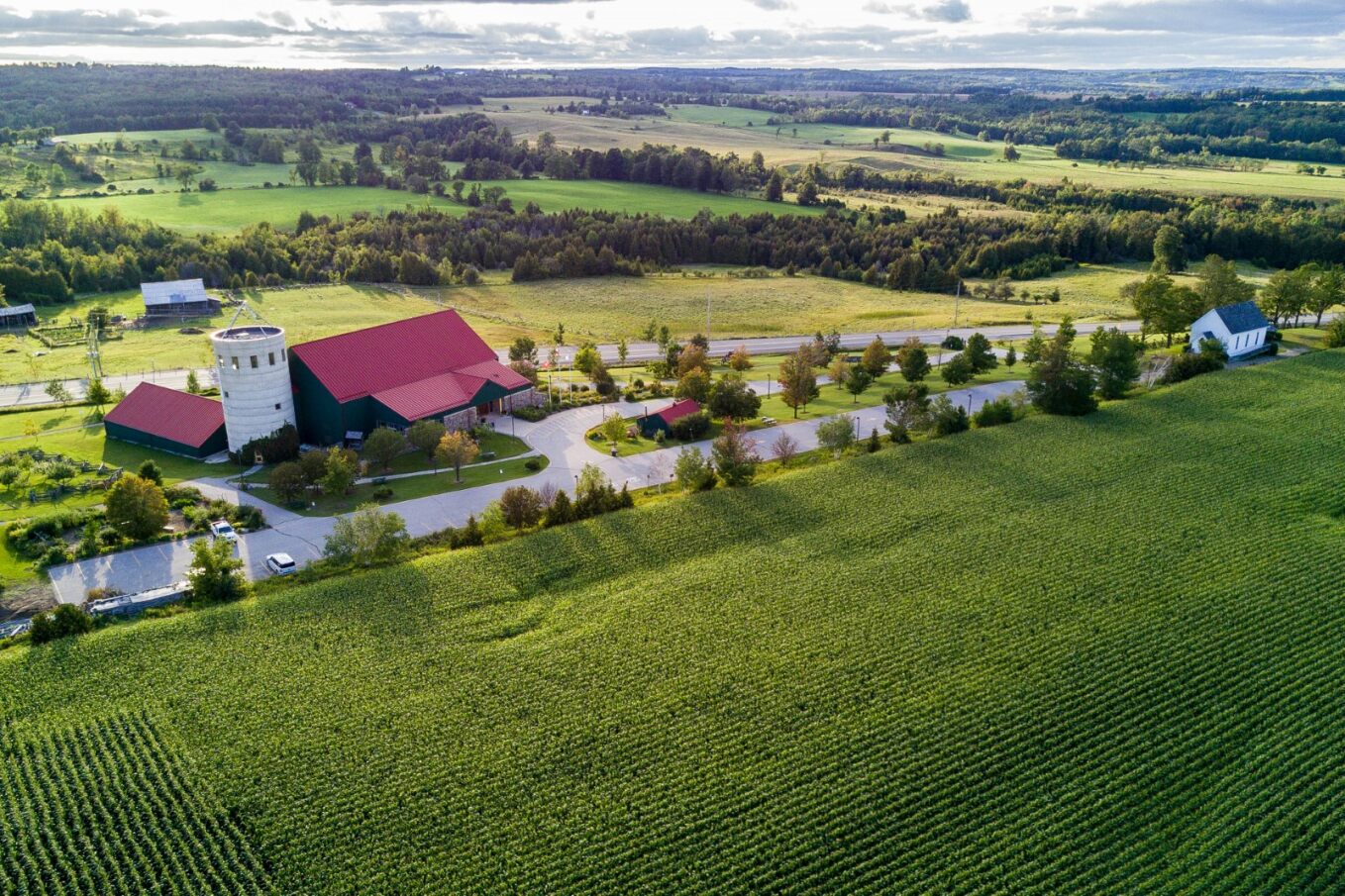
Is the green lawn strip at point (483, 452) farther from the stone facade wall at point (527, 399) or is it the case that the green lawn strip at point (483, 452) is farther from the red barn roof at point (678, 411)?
the red barn roof at point (678, 411)

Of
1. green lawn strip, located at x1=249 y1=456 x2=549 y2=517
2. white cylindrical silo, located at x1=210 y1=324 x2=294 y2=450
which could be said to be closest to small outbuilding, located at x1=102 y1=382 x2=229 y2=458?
white cylindrical silo, located at x1=210 y1=324 x2=294 y2=450

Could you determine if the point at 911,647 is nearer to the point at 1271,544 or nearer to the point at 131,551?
the point at 1271,544

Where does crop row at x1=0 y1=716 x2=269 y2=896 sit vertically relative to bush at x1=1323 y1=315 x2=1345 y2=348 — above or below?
below

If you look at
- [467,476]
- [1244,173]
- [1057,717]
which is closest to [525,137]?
[1244,173]

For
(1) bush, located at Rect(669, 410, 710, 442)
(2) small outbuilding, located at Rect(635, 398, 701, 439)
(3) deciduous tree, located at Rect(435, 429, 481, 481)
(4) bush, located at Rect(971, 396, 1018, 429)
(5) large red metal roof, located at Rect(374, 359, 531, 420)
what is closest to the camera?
(3) deciduous tree, located at Rect(435, 429, 481, 481)

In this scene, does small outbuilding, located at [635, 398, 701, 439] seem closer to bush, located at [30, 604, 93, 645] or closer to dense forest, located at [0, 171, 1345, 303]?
bush, located at [30, 604, 93, 645]

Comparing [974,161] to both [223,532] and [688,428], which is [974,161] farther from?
[223,532]
